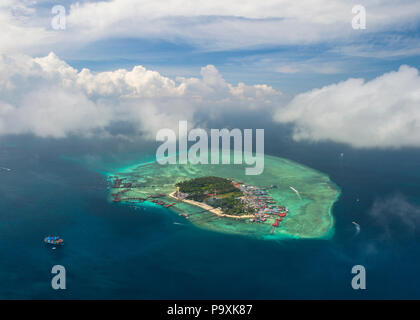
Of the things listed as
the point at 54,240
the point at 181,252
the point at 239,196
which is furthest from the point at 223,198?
the point at 54,240

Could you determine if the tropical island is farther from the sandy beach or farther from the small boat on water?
the small boat on water

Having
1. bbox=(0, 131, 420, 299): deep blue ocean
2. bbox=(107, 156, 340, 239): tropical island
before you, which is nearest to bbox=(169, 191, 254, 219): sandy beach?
bbox=(107, 156, 340, 239): tropical island

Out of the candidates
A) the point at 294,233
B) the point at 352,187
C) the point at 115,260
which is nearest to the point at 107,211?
the point at 115,260

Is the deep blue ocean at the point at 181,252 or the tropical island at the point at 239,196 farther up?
the tropical island at the point at 239,196

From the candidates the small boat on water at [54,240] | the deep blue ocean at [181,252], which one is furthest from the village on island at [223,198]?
the small boat on water at [54,240]

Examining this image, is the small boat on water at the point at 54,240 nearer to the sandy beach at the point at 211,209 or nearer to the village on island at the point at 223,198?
the village on island at the point at 223,198

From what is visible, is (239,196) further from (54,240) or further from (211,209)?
(54,240)
